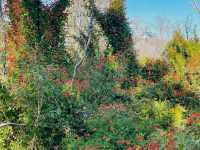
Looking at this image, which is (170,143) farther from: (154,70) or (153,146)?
(154,70)

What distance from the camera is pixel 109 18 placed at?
2941 cm

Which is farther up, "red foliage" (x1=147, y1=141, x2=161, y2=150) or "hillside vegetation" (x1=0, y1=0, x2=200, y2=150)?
"hillside vegetation" (x1=0, y1=0, x2=200, y2=150)

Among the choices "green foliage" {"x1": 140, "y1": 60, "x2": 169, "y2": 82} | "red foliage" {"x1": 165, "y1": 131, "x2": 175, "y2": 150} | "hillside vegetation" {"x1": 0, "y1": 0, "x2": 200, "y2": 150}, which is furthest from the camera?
"green foliage" {"x1": 140, "y1": 60, "x2": 169, "y2": 82}

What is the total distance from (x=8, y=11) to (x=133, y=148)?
1374cm

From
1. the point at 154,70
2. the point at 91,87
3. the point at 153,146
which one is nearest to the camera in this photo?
the point at 153,146

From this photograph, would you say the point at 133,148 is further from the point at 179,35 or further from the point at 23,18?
the point at 179,35

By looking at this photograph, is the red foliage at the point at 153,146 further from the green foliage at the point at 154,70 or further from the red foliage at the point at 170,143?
the green foliage at the point at 154,70

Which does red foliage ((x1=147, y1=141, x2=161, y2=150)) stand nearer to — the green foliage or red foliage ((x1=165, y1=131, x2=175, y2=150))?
red foliage ((x1=165, y1=131, x2=175, y2=150))

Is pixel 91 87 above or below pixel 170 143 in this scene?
above

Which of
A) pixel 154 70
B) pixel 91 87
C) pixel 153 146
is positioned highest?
pixel 154 70

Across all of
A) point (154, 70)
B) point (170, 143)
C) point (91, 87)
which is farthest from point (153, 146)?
point (154, 70)

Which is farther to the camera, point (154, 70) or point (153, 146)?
point (154, 70)

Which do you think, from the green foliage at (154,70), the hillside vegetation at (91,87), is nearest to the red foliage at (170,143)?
the hillside vegetation at (91,87)

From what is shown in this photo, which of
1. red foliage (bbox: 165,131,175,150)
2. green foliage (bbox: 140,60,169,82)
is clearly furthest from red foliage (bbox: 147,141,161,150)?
green foliage (bbox: 140,60,169,82)
